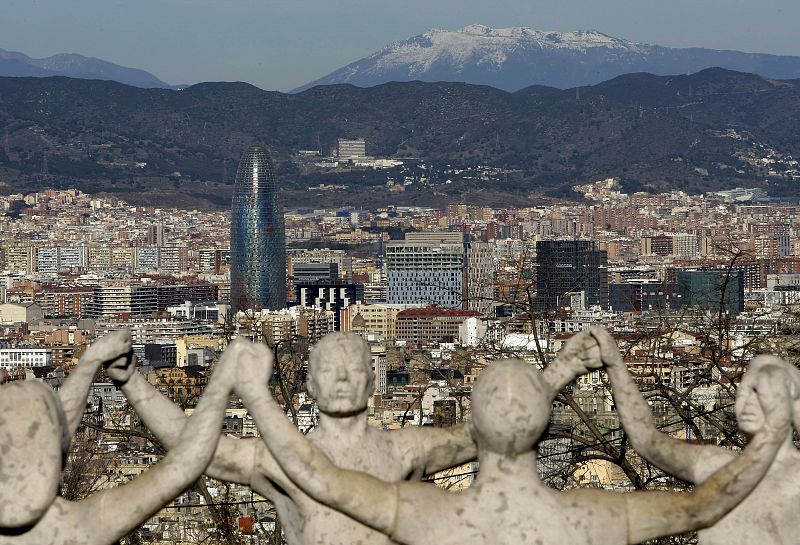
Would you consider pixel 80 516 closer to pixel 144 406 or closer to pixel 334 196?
pixel 144 406

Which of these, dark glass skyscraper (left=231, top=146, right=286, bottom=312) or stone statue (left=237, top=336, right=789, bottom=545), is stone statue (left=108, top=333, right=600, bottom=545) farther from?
dark glass skyscraper (left=231, top=146, right=286, bottom=312)

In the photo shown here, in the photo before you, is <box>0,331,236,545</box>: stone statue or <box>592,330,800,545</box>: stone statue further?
<box>592,330,800,545</box>: stone statue

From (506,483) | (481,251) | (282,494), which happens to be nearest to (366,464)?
(282,494)

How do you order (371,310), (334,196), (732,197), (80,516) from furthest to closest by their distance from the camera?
(334,196), (732,197), (371,310), (80,516)

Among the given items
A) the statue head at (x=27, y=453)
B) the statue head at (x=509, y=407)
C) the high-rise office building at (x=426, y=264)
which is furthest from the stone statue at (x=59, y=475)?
the high-rise office building at (x=426, y=264)

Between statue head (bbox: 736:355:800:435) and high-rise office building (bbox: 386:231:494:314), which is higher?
statue head (bbox: 736:355:800:435)

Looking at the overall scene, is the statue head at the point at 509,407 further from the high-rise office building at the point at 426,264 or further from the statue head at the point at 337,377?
the high-rise office building at the point at 426,264

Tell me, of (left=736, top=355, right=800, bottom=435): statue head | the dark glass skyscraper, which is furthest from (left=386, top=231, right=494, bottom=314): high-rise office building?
(left=736, top=355, right=800, bottom=435): statue head
